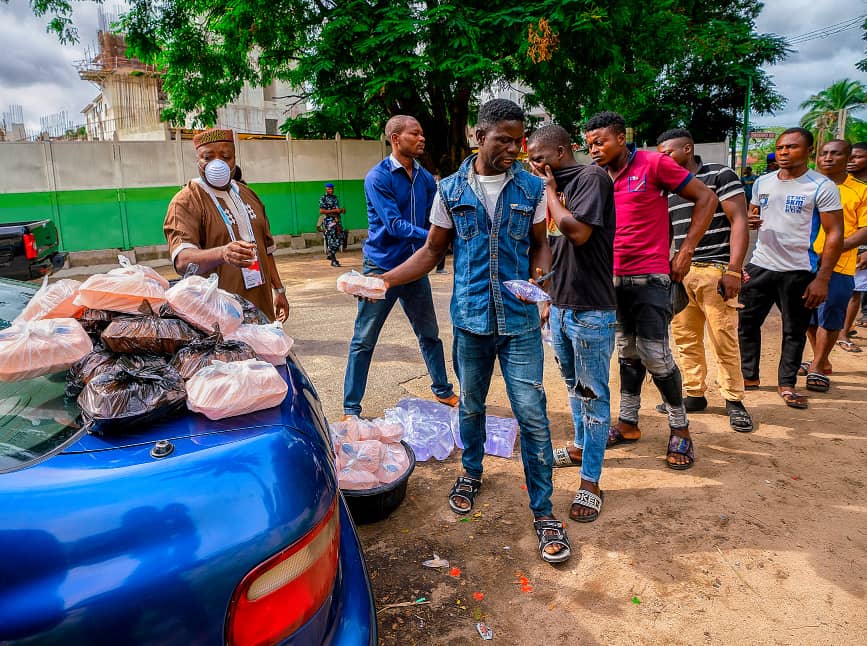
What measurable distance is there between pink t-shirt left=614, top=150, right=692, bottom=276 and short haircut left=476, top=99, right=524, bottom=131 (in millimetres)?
1014

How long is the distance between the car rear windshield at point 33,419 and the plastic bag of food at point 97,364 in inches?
1.2

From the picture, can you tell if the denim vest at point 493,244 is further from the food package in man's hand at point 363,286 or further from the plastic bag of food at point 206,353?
the plastic bag of food at point 206,353

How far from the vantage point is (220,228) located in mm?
3291

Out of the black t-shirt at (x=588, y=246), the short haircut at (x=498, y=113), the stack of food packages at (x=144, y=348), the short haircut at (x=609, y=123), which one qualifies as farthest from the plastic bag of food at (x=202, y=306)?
the short haircut at (x=609, y=123)

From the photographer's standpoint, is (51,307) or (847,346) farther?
(847,346)

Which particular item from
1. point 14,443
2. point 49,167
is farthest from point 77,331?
point 49,167

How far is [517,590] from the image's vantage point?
255cm

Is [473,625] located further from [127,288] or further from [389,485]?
[127,288]

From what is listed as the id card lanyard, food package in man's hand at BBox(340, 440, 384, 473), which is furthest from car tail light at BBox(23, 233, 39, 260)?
food package in man's hand at BBox(340, 440, 384, 473)

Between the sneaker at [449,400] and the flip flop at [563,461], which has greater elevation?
the sneaker at [449,400]

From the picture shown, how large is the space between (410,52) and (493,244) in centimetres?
961

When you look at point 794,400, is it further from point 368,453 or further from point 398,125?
point 398,125

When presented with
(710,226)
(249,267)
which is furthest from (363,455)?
(710,226)

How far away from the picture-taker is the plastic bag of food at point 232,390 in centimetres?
154
